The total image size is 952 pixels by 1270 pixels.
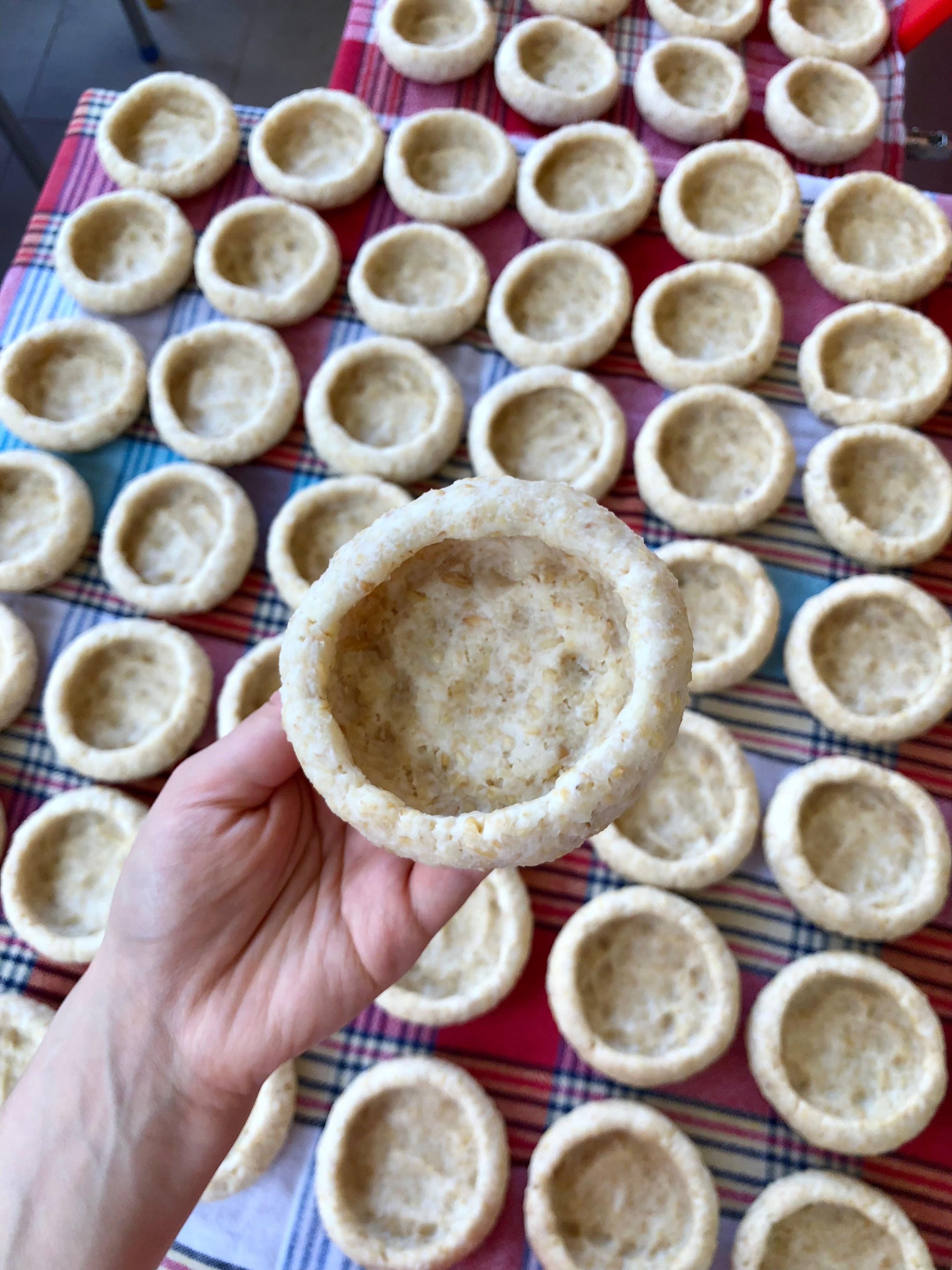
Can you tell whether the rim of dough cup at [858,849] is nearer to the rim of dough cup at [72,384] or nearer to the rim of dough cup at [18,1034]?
the rim of dough cup at [18,1034]

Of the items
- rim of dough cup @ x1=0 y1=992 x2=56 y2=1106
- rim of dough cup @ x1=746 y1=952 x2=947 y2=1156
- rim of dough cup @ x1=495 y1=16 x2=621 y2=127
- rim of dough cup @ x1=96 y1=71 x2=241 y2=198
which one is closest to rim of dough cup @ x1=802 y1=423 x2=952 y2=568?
rim of dough cup @ x1=746 y1=952 x2=947 y2=1156

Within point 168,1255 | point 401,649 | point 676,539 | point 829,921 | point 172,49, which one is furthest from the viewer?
point 172,49

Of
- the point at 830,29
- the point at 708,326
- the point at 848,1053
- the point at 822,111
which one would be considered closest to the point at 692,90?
the point at 822,111

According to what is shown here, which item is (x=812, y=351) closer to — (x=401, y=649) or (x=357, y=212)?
(x=357, y=212)

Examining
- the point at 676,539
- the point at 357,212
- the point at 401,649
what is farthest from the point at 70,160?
the point at 401,649

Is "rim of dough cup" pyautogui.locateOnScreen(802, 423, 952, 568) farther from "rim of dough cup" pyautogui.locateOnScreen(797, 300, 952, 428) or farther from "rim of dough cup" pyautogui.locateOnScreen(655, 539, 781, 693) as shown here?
"rim of dough cup" pyautogui.locateOnScreen(655, 539, 781, 693)
